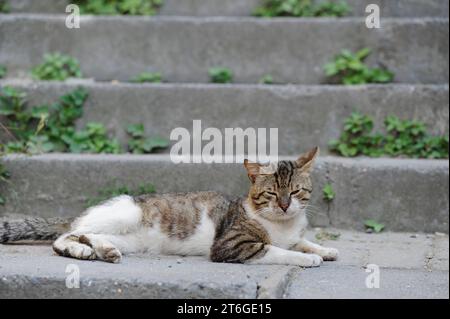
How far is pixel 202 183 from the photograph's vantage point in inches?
209

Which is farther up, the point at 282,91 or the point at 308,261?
the point at 282,91

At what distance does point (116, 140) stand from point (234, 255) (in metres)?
2.12

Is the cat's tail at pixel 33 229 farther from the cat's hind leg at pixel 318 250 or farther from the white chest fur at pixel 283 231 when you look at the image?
the cat's hind leg at pixel 318 250

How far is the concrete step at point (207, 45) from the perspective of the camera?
626cm

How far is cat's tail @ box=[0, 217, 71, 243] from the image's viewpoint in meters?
4.32

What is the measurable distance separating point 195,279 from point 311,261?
890 millimetres

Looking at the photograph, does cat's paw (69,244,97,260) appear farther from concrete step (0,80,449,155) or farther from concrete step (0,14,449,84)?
concrete step (0,14,449,84)

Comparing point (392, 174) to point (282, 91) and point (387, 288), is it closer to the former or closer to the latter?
point (282, 91)

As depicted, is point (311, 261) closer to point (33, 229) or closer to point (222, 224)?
point (222, 224)

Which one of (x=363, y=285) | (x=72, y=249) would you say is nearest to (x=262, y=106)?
(x=72, y=249)

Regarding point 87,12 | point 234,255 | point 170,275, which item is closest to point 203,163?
point 234,255

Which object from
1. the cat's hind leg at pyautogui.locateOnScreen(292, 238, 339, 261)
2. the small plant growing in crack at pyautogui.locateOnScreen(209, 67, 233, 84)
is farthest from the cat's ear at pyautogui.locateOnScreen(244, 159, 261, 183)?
the small plant growing in crack at pyautogui.locateOnScreen(209, 67, 233, 84)

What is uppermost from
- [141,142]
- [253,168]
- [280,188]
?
[141,142]

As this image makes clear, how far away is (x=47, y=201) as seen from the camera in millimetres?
5305
